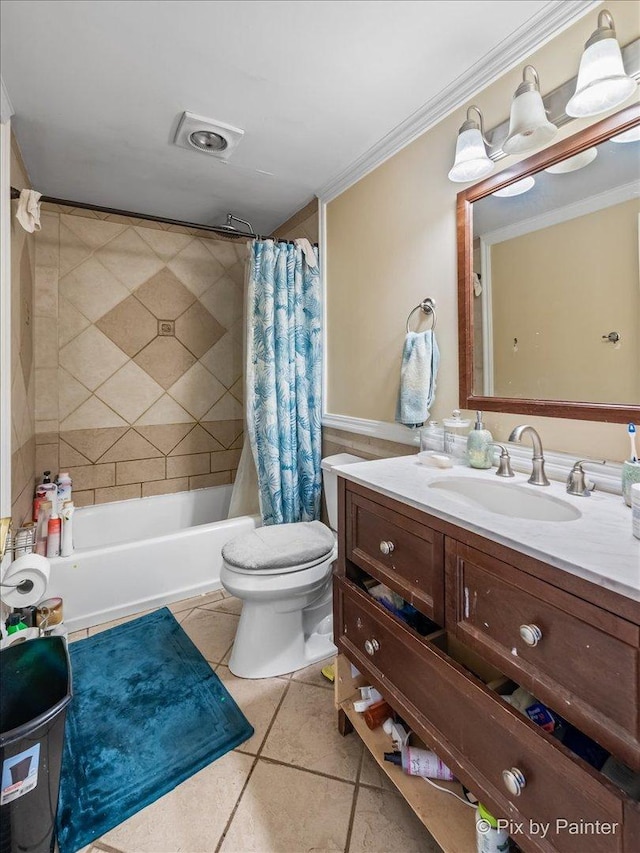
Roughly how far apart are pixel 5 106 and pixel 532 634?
224 cm

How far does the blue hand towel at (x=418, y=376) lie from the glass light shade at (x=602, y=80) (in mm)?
743

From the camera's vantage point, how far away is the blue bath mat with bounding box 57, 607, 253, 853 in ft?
3.55

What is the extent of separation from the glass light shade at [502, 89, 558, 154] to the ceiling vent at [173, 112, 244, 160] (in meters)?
1.06

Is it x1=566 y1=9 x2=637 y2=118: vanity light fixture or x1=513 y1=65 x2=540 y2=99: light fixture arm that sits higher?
x1=513 y1=65 x2=540 y2=99: light fixture arm

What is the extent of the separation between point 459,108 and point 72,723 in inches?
97.8

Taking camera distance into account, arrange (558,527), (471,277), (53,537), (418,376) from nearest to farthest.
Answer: (558,527), (471,277), (418,376), (53,537)

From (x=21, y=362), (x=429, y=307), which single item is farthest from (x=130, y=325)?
(x=429, y=307)

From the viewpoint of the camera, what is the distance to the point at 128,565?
6.37ft

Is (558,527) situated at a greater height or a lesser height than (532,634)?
greater

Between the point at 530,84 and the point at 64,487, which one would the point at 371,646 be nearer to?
the point at 530,84

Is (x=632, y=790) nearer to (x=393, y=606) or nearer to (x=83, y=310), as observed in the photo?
(x=393, y=606)

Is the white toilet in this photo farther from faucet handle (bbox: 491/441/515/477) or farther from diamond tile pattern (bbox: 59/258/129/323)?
diamond tile pattern (bbox: 59/258/129/323)

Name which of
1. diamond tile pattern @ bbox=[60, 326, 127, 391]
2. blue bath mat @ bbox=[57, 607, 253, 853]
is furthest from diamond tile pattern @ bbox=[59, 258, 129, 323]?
blue bath mat @ bbox=[57, 607, 253, 853]

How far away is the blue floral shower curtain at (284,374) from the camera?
2146mm
